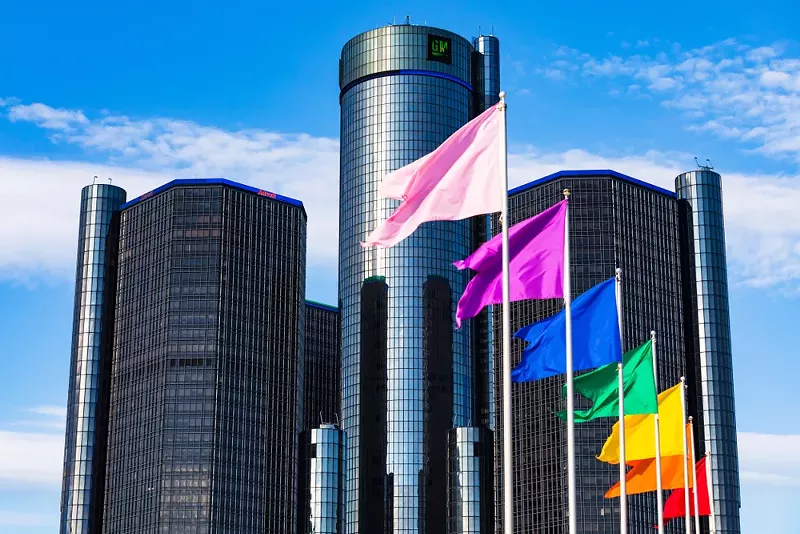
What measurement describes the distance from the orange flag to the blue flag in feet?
63.8

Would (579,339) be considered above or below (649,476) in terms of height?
above

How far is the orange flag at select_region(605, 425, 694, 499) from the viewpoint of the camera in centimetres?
8006

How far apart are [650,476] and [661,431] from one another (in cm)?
442

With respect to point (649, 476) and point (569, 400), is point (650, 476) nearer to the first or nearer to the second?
point (649, 476)

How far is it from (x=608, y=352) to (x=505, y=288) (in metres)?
11.8

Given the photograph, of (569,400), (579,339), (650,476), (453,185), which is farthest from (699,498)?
(453,185)

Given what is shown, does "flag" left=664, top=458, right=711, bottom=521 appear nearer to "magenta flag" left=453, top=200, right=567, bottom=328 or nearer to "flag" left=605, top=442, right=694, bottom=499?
"flag" left=605, top=442, right=694, bottom=499

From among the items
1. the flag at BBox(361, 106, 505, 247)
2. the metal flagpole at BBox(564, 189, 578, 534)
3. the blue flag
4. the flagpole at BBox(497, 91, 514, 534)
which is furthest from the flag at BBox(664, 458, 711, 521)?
the flag at BBox(361, 106, 505, 247)

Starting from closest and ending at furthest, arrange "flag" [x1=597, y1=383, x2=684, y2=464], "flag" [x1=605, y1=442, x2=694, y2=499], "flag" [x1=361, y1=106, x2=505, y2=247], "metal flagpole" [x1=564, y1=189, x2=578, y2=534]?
"flag" [x1=361, y1=106, x2=505, y2=247]
"metal flagpole" [x1=564, y1=189, x2=578, y2=534]
"flag" [x1=597, y1=383, x2=684, y2=464]
"flag" [x1=605, y1=442, x2=694, y2=499]

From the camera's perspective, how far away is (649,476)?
80.8 meters

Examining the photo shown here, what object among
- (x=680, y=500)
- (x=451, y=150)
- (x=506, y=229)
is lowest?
(x=680, y=500)

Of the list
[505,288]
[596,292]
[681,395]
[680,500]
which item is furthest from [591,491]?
[505,288]

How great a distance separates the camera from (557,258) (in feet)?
178

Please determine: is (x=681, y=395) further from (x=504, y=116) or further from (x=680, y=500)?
(x=504, y=116)
